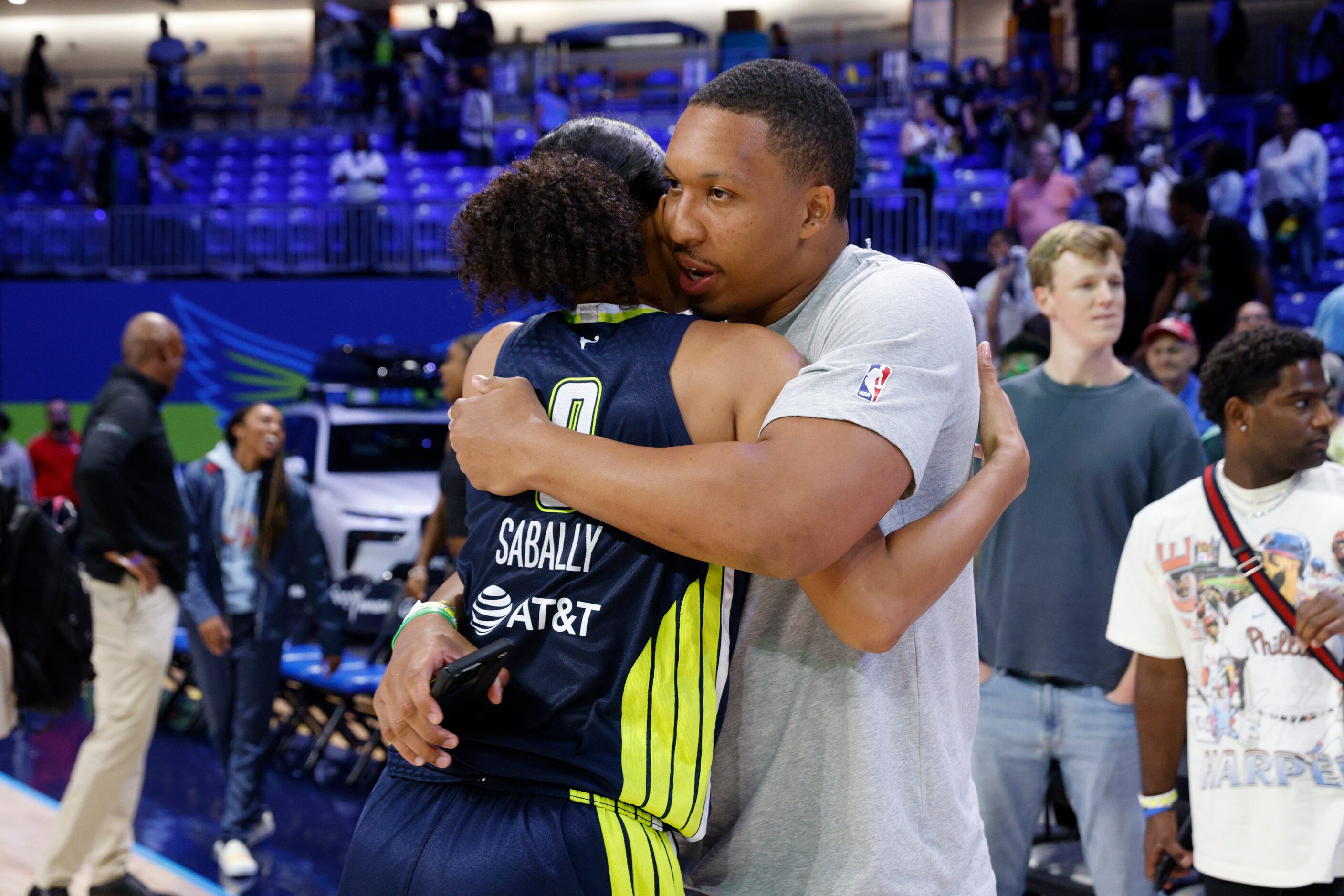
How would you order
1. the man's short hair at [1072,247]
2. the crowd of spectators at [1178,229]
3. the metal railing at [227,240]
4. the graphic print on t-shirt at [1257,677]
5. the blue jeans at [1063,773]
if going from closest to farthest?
the graphic print on t-shirt at [1257,677], the blue jeans at [1063,773], the man's short hair at [1072,247], the crowd of spectators at [1178,229], the metal railing at [227,240]

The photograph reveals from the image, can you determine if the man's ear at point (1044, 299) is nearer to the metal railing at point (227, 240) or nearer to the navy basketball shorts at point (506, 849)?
the navy basketball shorts at point (506, 849)

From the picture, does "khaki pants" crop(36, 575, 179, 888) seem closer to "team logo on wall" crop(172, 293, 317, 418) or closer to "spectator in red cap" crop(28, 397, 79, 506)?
"spectator in red cap" crop(28, 397, 79, 506)

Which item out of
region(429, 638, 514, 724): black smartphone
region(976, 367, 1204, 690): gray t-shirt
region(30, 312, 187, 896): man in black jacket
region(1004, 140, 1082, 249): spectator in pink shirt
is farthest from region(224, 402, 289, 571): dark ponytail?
region(1004, 140, 1082, 249): spectator in pink shirt

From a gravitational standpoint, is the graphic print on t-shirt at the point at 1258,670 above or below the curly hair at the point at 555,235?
below

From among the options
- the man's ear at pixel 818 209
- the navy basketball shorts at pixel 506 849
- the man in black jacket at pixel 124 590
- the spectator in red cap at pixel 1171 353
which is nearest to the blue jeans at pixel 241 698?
the man in black jacket at pixel 124 590

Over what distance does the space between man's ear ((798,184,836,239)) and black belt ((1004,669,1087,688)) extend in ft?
6.62

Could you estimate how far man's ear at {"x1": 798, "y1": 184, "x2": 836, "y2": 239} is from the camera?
5.46ft

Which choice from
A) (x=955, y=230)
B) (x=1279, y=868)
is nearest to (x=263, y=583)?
(x=1279, y=868)

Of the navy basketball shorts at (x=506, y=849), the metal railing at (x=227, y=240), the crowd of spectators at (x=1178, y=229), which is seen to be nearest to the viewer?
the navy basketball shorts at (x=506, y=849)

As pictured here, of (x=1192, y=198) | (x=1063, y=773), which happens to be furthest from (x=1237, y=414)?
(x=1192, y=198)

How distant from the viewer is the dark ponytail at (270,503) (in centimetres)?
561

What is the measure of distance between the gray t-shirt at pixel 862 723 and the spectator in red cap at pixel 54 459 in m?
10.9

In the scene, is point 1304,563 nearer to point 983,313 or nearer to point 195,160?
point 983,313

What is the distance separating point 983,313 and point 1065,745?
5143mm
